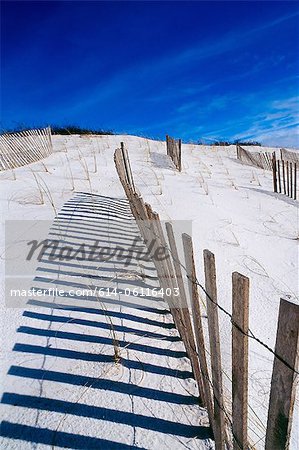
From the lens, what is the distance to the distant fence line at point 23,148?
10.6m

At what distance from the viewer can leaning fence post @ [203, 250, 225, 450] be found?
1404 mm

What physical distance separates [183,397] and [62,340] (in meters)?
1.01

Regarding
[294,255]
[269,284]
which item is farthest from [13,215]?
[294,255]

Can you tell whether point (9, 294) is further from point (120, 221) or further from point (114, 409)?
point (120, 221)

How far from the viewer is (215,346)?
4.92ft

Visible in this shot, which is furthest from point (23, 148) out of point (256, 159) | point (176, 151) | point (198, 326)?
point (256, 159)

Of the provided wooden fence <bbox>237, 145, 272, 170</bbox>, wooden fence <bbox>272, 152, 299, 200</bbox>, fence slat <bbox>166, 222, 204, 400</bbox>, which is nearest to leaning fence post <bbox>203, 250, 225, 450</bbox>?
fence slat <bbox>166, 222, 204, 400</bbox>

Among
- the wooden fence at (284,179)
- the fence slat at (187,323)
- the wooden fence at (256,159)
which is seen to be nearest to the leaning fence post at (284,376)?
the fence slat at (187,323)

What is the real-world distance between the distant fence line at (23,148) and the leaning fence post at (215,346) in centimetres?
1023

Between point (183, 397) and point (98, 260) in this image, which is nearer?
point (183, 397)

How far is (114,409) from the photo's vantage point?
1.92 metres

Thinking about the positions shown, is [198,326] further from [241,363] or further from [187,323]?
[241,363]

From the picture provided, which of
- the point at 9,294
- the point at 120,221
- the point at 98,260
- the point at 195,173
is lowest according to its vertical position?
the point at 9,294

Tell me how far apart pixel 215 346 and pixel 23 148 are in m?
11.6
